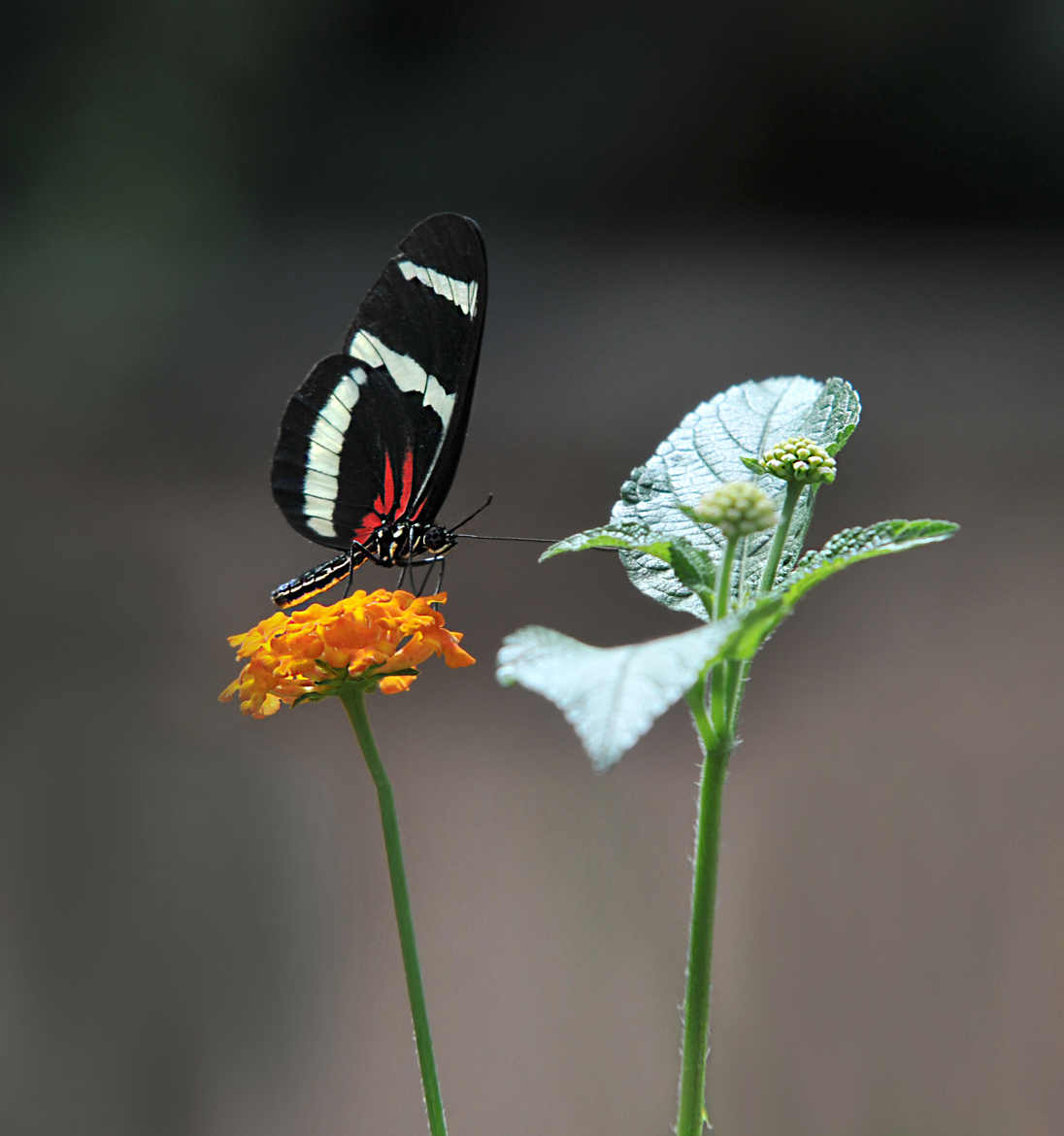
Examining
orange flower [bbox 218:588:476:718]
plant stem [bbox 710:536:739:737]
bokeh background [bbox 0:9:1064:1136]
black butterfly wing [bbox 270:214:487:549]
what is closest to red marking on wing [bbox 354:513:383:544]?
black butterfly wing [bbox 270:214:487:549]

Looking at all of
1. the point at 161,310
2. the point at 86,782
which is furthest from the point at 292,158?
the point at 86,782

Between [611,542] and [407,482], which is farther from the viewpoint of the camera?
[407,482]

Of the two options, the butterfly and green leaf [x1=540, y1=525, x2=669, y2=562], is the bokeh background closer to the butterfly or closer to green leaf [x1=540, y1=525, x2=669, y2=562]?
the butterfly

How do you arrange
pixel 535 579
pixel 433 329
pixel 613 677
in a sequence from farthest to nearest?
pixel 535 579 → pixel 433 329 → pixel 613 677

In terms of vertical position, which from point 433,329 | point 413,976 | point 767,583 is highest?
point 433,329

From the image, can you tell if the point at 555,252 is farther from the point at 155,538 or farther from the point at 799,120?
the point at 155,538

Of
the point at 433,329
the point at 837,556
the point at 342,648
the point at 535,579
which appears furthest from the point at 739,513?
the point at 535,579

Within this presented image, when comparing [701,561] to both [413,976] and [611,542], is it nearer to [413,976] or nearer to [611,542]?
[611,542]
